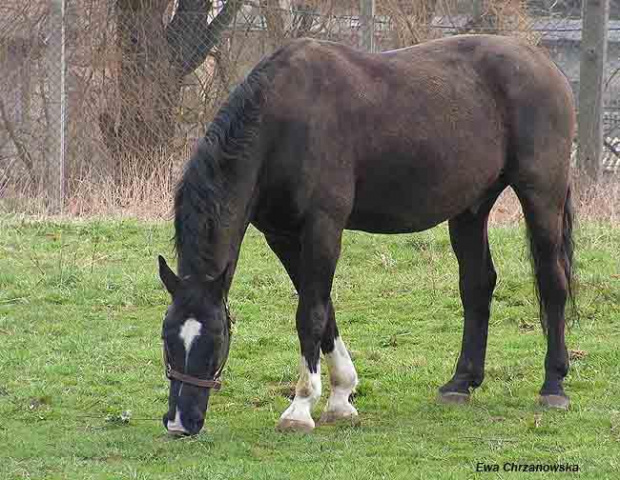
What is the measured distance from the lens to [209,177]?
5195 mm

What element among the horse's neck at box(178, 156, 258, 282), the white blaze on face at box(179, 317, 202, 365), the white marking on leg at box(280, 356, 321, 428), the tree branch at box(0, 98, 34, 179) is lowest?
the white marking on leg at box(280, 356, 321, 428)

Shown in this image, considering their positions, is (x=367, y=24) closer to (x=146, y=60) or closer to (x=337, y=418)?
(x=146, y=60)

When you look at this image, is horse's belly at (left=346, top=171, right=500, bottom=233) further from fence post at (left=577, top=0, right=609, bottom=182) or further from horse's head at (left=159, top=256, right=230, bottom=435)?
fence post at (left=577, top=0, right=609, bottom=182)

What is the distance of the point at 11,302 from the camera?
824 cm

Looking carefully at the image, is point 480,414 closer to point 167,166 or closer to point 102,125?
point 167,166

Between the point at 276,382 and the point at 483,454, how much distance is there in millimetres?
1804

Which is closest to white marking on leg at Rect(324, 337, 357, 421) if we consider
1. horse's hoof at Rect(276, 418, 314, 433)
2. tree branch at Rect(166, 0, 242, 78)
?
horse's hoof at Rect(276, 418, 314, 433)

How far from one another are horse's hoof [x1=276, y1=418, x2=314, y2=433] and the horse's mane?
2.82 feet

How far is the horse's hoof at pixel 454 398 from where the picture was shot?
6.04 m

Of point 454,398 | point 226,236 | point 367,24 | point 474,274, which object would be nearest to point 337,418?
point 454,398

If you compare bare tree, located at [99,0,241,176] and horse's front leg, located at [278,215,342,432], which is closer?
horse's front leg, located at [278,215,342,432]

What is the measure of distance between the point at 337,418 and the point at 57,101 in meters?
6.17

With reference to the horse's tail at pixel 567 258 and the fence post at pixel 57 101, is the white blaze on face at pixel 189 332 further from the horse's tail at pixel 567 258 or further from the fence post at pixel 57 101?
the fence post at pixel 57 101

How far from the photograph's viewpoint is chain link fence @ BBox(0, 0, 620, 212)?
11.7 m
